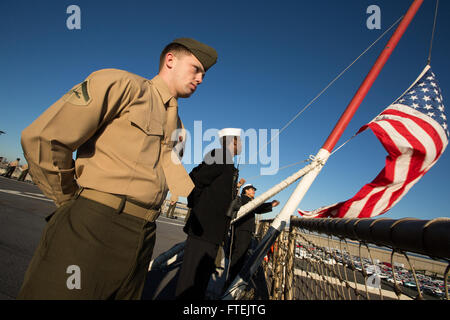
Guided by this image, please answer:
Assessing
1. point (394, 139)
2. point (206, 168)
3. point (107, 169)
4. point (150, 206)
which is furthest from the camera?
point (394, 139)

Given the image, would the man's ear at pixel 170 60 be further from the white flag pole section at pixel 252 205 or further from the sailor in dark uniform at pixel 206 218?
the white flag pole section at pixel 252 205

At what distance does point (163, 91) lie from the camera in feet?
4.09

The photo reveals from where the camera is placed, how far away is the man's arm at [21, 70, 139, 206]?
82 cm

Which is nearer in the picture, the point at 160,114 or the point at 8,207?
the point at 160,114

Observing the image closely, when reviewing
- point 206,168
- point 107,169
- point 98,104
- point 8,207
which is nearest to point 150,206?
point 107,169

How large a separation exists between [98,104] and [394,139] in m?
4.90

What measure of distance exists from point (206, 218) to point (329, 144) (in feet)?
10.8

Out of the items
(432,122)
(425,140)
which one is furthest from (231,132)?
(432,122)

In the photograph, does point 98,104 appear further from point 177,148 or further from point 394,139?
point 394,139

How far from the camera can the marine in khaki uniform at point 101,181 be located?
2.77 feet

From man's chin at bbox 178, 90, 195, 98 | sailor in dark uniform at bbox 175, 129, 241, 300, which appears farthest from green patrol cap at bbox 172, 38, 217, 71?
sailor in dark uniform at bbox 175, 129, 241, 300

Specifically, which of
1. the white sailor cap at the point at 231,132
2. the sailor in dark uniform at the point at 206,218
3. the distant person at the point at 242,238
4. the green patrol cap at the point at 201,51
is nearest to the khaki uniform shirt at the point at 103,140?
the green patrol cap at the point at 201,51
